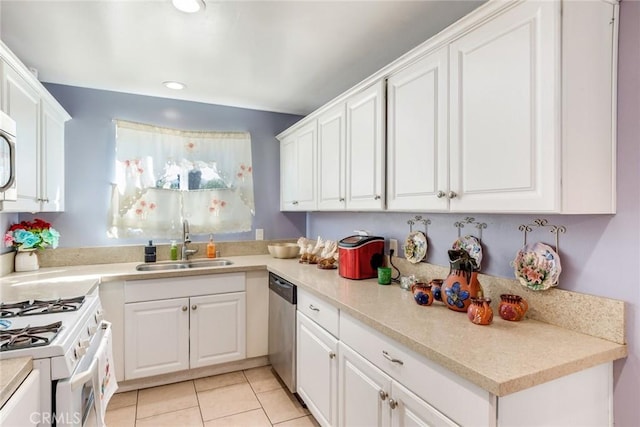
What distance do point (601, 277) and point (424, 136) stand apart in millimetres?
855

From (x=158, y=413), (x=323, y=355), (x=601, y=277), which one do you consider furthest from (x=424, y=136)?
(x=158, y=413)

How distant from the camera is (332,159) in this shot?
7.77ft

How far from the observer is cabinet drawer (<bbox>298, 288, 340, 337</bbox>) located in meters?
1.74

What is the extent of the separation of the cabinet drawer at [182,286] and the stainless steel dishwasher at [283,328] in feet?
0.99

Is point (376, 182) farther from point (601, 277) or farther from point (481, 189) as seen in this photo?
point (601, 277)

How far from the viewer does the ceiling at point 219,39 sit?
161 cm

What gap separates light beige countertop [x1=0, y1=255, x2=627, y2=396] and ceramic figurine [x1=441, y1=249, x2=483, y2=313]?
2.0 inches

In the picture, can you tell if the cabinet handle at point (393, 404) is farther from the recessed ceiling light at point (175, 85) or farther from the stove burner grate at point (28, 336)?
the recessed ceiling light at point (175, 85)

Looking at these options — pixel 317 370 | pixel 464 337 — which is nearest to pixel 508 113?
pixel 464 337

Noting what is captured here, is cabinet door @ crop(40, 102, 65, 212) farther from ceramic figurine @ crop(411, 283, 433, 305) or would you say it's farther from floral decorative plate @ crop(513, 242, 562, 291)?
floral decorative plate @ crop(513, 242, 562, 291)

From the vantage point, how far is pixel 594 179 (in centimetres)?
111

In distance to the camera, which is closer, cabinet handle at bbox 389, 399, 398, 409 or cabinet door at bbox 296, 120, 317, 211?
cabinet handle at bbox 389, 399, 398, 409

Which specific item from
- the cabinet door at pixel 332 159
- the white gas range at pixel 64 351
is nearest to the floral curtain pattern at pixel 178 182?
the cabinet door at pixel 332 159

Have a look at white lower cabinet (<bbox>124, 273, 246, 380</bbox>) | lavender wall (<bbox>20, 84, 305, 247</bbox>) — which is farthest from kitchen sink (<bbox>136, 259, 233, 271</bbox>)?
white lower cabinet (<bbox>124, 273, 246, 380</bbox>)
